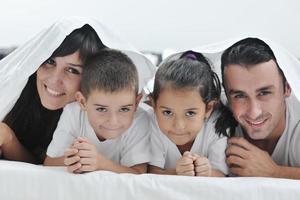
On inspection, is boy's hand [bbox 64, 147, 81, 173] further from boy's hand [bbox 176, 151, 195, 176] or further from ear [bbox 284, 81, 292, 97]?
ear [bbox 284, 81, 292, 97]

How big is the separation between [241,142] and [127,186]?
27 cm

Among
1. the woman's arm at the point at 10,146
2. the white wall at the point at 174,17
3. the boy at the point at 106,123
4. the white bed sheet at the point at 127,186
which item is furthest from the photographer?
the white wall at the point at 174,17

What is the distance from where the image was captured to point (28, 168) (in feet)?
2.71

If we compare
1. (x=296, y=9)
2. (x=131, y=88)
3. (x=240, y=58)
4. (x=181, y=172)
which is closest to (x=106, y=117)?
(x=131, y=88)

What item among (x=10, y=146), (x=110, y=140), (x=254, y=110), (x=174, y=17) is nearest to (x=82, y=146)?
(x=110, y=140)

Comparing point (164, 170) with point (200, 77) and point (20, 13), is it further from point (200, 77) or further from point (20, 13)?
point (20, 13)

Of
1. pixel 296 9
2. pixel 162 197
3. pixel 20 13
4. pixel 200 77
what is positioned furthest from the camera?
pixel 20 13

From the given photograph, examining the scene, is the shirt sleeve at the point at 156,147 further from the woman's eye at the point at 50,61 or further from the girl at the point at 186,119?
the woman's eye at the point at 50,61

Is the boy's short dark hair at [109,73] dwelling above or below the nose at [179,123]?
above

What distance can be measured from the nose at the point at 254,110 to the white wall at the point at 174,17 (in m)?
1.14

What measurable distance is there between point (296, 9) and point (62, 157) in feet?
4.77

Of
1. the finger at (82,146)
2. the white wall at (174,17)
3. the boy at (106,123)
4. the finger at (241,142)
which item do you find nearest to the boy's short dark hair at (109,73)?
the boy at (106,123)

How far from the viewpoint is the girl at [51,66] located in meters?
0.97

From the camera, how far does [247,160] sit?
3.00 feet
